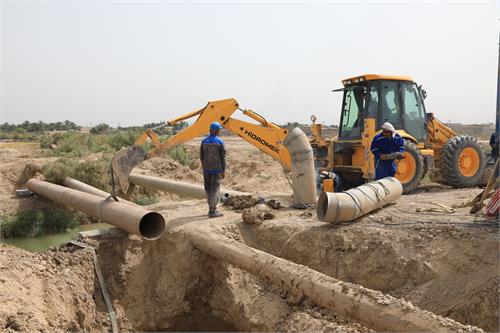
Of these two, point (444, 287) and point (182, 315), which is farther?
point (182, 315)

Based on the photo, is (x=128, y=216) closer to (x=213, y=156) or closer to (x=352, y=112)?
(x=213, y=156)

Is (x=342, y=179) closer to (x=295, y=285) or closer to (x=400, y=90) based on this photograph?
(x=400, y=90)

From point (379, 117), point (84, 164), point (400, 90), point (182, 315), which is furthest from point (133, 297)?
point (84, 164)

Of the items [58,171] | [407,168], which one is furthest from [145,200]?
[407,168]

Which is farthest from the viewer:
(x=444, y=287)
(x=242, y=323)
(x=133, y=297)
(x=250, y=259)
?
(x=133, y=297)

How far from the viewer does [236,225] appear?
299 inches

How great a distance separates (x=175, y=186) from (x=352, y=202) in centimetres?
681

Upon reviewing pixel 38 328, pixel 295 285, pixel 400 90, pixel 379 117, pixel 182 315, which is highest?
pixel 400 90

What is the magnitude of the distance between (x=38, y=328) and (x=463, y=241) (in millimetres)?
5125

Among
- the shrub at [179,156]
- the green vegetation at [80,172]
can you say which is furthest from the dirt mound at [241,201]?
the shrub at [179,156]

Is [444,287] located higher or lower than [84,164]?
lower

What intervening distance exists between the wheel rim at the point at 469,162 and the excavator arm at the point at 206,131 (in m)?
4.21

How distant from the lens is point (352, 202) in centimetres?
654

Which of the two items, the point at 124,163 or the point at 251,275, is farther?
the point at 124,163
